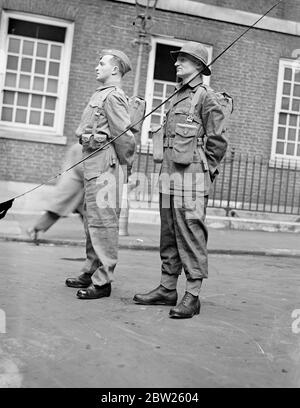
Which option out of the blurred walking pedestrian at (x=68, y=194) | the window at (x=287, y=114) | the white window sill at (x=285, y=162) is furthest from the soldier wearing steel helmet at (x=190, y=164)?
the window at (x=287, y=114)

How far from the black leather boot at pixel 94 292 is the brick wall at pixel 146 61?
25.8 feet

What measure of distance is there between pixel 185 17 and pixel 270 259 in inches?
267

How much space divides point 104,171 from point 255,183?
9.26 m

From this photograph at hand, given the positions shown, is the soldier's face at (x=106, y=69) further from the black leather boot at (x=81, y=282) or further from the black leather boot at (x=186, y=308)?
the black leather boot at (x=186, y=308)

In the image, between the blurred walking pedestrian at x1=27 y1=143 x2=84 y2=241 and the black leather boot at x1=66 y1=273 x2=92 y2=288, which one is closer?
the black leather boot at x1=66 y1=273 x2=92 y2=288

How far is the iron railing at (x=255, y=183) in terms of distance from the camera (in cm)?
1277

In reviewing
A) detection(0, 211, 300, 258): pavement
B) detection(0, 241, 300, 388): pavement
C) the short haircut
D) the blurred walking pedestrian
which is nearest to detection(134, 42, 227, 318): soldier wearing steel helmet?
detection(0, 241, 300, 388): pavement

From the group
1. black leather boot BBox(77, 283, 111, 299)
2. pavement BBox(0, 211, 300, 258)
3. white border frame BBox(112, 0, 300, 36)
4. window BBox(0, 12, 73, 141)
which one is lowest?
black leather boot BBox(77, 283, 111, 299)

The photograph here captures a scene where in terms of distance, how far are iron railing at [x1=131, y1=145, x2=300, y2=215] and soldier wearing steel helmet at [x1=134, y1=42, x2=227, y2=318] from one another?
26.5 ft

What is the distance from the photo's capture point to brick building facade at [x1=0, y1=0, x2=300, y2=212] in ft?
39.9

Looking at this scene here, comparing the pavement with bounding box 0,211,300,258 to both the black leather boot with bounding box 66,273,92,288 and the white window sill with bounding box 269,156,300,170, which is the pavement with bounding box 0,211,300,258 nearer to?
the white window sill with bounding box 269,156,300,170
